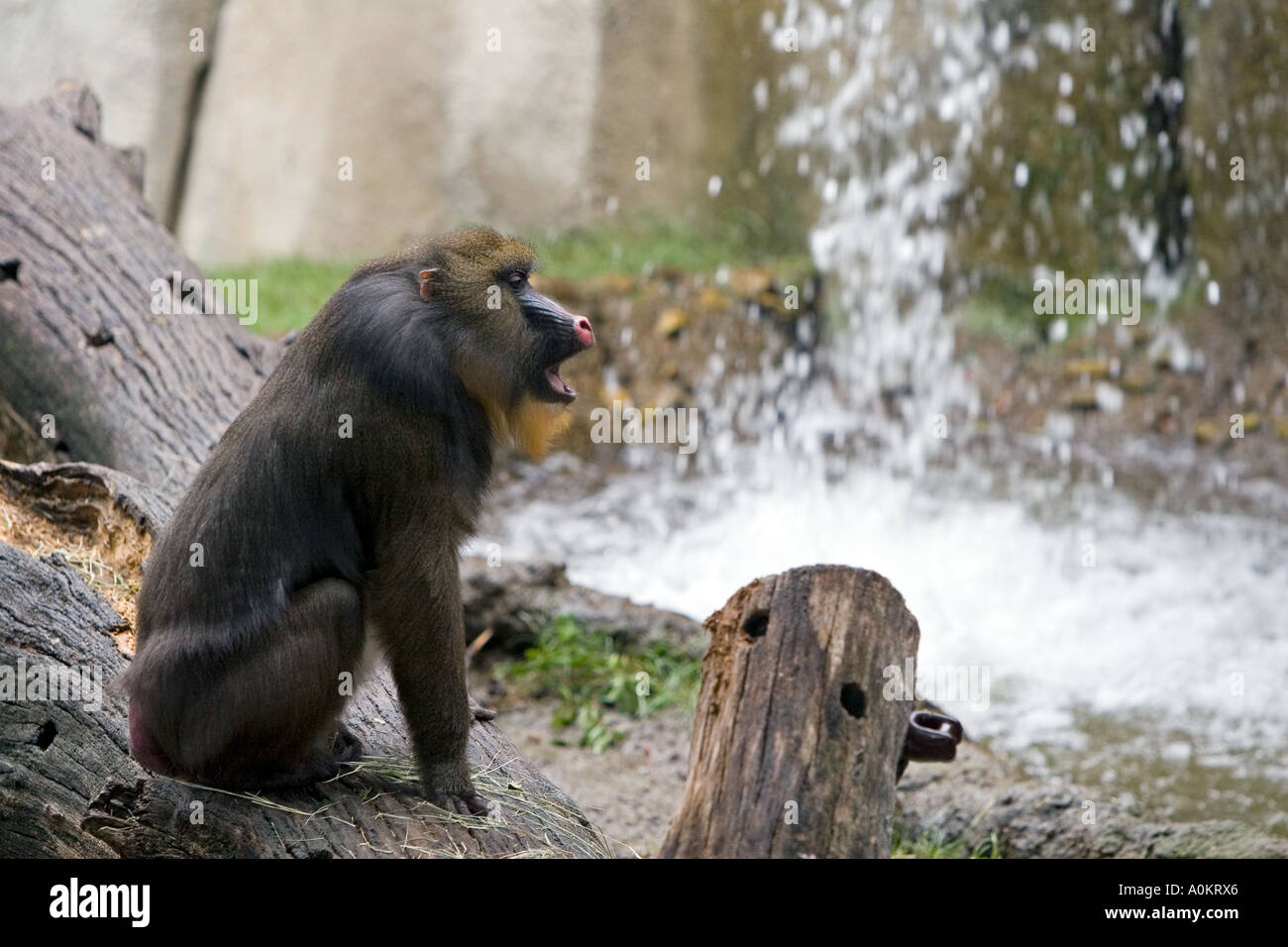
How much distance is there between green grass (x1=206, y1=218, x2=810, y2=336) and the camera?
37.8 ft

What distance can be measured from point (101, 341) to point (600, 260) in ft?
21.2

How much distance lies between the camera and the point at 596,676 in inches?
284

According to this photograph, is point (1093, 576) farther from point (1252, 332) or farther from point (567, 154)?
point (567, 154)

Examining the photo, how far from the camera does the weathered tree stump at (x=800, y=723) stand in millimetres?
3344

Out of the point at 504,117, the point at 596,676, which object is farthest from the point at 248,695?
the point at 504,117

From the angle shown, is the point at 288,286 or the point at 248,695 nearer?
the point at 248,695

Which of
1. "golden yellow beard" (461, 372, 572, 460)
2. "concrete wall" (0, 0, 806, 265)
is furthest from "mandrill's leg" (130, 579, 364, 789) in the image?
"concrete wall" (0, 0, 806, 265)

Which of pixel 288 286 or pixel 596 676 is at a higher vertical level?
pixel 288 286

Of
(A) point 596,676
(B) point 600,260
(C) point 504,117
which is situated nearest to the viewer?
(A) point 596,676

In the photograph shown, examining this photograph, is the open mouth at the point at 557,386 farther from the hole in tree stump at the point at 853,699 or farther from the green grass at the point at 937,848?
the green grass at the point at 937,848

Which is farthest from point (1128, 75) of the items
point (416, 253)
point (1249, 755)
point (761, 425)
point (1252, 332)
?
point (416, 253)

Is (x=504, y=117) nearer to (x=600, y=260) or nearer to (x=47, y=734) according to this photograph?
(x=600, y=260)

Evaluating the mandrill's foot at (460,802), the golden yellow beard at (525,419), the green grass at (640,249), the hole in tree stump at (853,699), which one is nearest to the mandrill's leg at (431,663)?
the mandrill's foot at (460,802)
